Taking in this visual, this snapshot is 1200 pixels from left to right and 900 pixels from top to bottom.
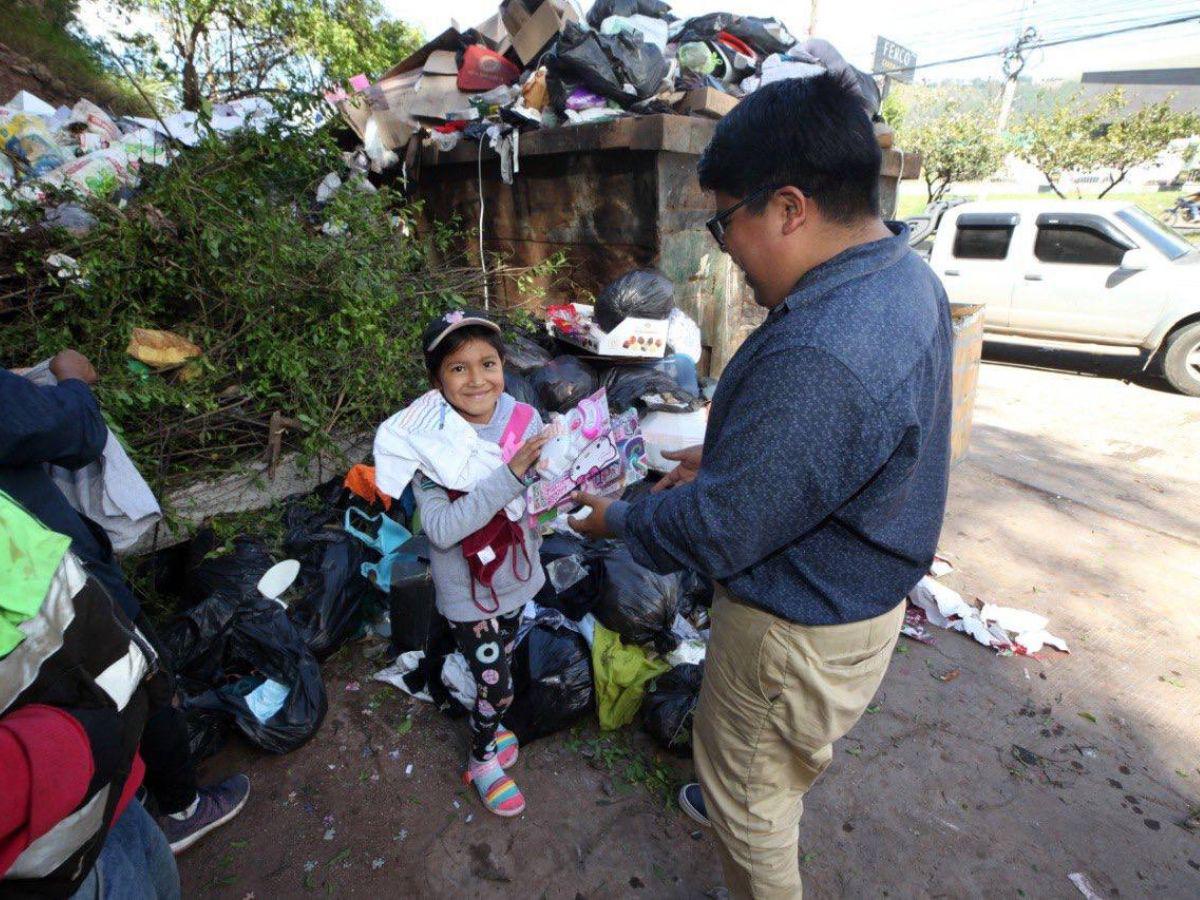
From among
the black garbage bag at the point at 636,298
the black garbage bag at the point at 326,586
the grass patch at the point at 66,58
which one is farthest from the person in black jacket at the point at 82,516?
the grass patch at the point at 66,58

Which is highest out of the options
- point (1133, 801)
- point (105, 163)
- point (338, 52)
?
point (338, 52)

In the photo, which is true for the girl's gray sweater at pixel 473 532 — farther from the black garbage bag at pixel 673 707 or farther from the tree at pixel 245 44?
the tree at pixel 245 44

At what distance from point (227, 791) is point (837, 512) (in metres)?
2.14

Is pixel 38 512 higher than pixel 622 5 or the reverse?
the reverse

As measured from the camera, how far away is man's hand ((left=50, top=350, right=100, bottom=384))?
1745 mm

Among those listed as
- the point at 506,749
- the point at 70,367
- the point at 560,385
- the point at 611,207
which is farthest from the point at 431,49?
the point at 506,749

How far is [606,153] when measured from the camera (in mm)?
3996

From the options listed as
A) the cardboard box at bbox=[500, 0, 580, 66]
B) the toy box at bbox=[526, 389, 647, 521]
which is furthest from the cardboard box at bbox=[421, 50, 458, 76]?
the toy box at bbox=[526, 389, 647, 521]

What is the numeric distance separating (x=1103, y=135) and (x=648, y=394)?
62.4 feet

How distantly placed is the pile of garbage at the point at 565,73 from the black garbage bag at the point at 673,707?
3.52 metres

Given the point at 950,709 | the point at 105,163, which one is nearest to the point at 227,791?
the point at 950,709

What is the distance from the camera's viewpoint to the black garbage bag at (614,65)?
411 centimetres

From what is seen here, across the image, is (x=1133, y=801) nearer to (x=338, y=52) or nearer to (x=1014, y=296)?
(x=1014, y=296)

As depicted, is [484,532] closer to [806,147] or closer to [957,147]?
[806,147]
